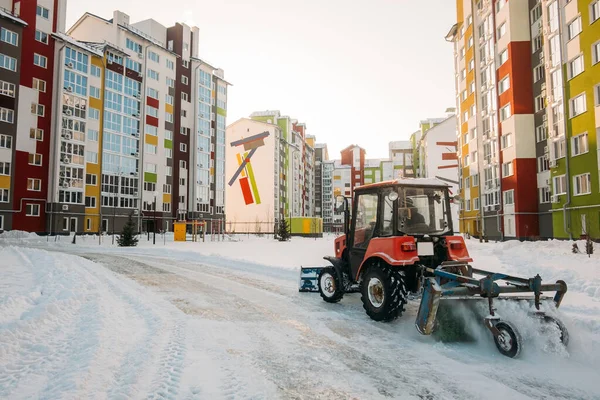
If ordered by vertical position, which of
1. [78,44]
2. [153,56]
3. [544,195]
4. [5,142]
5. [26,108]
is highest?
[153,56]

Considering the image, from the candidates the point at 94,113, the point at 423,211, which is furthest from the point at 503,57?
the point at 94,113

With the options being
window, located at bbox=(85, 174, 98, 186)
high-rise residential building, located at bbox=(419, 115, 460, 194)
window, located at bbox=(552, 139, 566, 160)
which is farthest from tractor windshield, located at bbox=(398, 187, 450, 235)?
high-rise residential building, located at bbox=(419, 115, 460, 194)

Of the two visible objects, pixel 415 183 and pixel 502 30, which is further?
pixel 502 30

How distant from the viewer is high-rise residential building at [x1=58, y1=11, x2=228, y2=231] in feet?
146

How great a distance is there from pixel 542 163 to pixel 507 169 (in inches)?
113

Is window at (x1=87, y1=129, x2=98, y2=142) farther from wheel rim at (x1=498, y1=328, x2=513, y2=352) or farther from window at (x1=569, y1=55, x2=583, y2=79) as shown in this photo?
wheel rim at (x1=498, y1=328, x2=513, y2=352)

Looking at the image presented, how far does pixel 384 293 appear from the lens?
20.3 feet

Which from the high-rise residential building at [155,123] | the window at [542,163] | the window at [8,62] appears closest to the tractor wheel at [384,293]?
the window at [542,163]

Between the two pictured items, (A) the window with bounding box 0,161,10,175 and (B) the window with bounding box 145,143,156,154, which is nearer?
(A) the window with bounding box 0,161,10,175

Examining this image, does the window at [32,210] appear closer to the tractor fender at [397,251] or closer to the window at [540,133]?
the tractor fender at [397,251]

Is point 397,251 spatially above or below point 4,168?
below

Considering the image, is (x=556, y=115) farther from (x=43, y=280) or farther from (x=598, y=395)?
(x=43, y=280)

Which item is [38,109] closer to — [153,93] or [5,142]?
[5,142]

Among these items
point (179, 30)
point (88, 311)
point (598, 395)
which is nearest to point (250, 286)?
point (88, 311)
